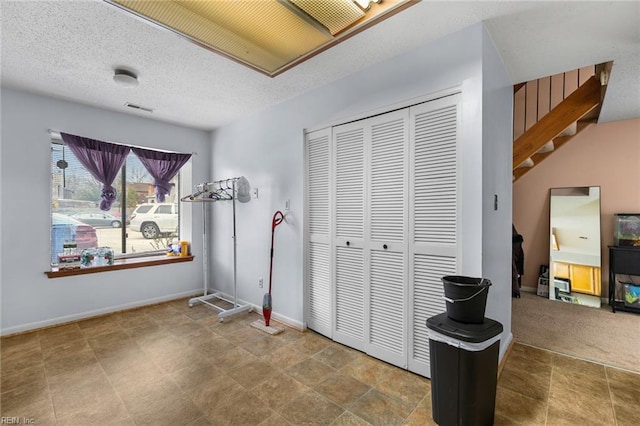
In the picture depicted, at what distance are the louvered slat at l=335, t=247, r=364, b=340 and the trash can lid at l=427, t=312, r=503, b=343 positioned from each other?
97 cm

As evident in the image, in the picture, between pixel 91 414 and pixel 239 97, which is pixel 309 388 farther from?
pixel 239 97

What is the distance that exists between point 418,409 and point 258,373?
1252mm

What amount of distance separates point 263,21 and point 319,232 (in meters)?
1.95

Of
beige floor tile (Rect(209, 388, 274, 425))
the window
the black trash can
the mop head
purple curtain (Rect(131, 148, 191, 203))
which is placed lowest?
beige floor tile (Rect(209, 388, 274, 425))

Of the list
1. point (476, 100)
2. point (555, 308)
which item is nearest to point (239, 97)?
point (476, 100)

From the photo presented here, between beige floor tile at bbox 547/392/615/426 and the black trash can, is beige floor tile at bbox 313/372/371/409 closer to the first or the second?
the black trash can

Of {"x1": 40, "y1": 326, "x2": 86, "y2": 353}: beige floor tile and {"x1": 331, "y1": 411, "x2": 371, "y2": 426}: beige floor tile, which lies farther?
{"x1": 40, "y1": 326, "x2": 86, "y2": 353}: beige floor tile

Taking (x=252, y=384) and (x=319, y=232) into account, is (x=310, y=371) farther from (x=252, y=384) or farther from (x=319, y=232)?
(x=319, y=232)

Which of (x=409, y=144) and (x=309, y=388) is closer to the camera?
(x=309, y=388)

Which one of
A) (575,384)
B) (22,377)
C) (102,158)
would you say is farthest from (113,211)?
(575,384)

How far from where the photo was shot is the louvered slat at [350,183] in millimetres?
2717

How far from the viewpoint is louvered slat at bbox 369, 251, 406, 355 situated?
243 centimetres

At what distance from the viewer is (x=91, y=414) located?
190 centimetres

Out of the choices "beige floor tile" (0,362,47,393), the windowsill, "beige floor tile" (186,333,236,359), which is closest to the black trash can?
"beige floor tile" (186,333,236,359)
